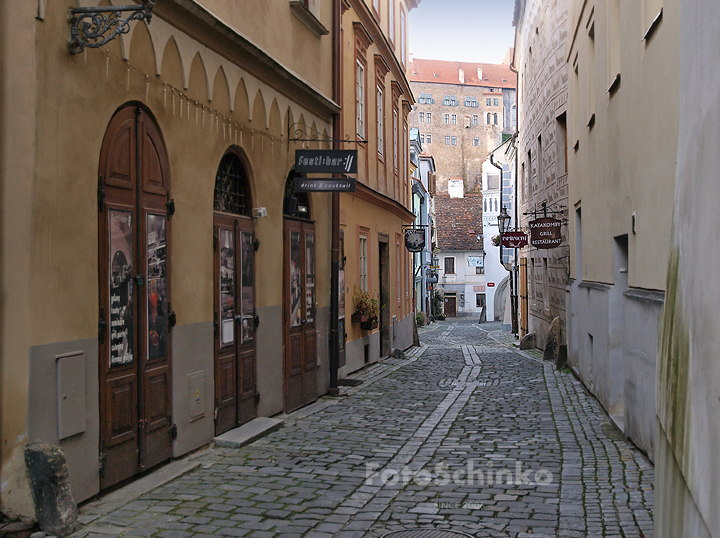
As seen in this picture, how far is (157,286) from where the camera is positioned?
7188 mm

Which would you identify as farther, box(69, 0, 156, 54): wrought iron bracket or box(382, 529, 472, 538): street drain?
box(69, 0, 156, 54): wrought iron bracket

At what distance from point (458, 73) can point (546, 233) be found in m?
106

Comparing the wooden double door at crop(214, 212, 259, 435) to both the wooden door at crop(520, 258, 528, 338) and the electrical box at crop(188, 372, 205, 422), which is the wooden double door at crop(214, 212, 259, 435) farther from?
the wooden door at crop(520, 258, 528, 338)

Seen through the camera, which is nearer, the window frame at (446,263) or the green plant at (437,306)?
the green plant at (437,306)

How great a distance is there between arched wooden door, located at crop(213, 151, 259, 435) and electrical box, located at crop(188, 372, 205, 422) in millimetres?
375

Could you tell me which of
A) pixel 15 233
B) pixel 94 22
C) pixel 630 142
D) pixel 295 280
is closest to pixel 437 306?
pixel 295 280

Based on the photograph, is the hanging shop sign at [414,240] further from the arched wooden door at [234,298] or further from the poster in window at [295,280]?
the arched wooden door at [234,298]

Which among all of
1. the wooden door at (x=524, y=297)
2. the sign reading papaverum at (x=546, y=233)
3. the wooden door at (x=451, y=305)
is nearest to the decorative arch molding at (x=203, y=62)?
the sign reading papaverum at (x=546, y=233)

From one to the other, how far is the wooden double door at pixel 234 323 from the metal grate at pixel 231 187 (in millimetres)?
157

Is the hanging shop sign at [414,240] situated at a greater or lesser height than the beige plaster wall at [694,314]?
greater

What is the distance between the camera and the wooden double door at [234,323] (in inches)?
338

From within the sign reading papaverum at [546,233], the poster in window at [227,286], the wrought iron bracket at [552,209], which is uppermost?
the wrought iron bracket at [552,209]

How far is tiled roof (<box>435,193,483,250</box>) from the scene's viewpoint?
68.2 metres

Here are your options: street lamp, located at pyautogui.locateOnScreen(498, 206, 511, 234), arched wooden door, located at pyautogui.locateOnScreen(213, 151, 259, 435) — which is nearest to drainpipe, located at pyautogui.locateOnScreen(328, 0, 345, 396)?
arched wooden door, located at pyautogui.locateOnScreen(213, 151, 259, 435)
